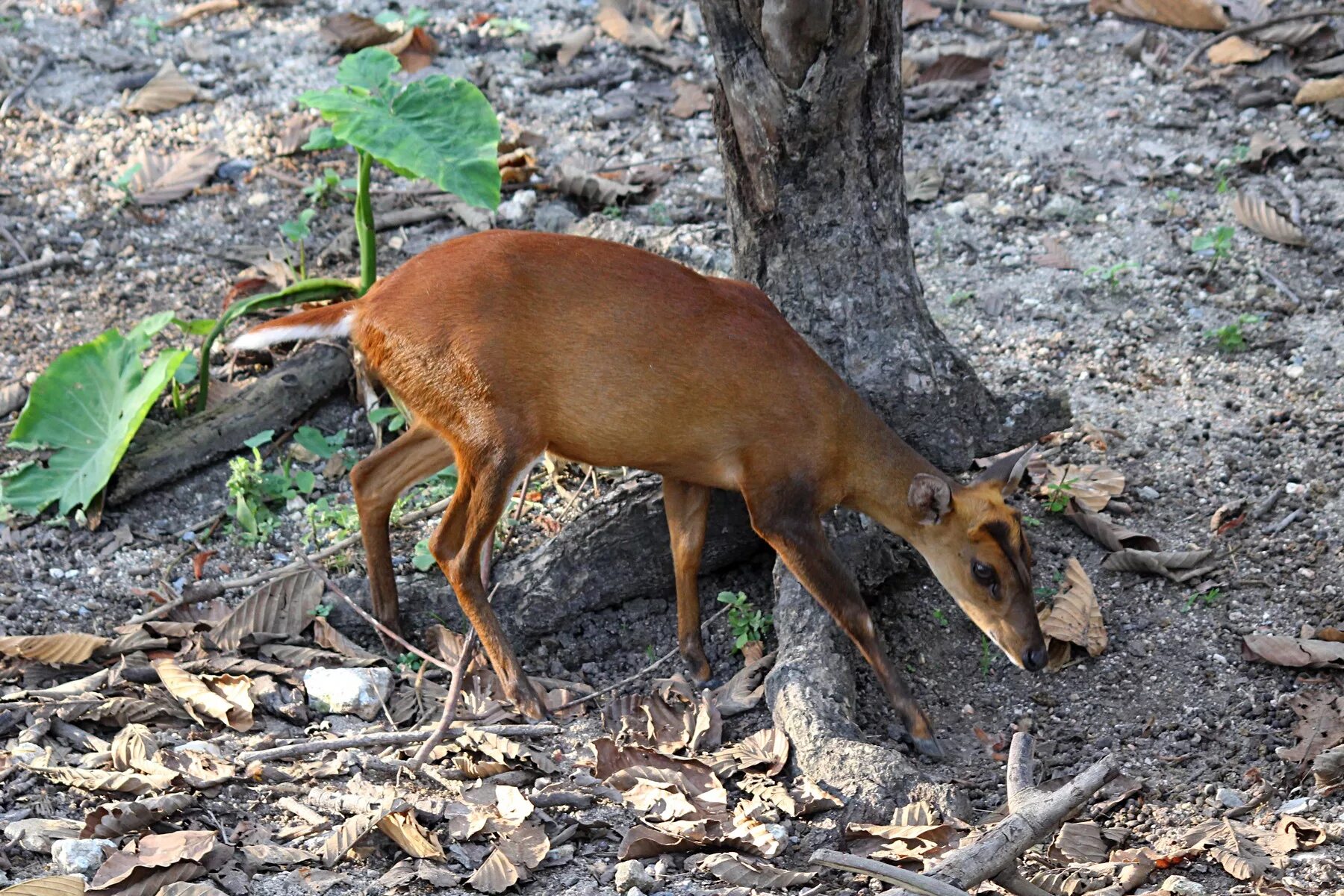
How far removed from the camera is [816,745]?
173 inches

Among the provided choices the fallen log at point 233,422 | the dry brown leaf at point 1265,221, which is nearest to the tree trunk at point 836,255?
the fallen log at point 233,422

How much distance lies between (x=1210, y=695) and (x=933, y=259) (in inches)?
110

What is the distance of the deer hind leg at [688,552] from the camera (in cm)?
516

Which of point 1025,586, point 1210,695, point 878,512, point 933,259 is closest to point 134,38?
Answer: point 933,259

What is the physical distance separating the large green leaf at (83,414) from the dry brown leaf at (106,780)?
1.84 metres

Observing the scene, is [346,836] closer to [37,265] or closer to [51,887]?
[51,887]

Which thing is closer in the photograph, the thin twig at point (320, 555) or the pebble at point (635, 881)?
the pebble at point (635, 881)

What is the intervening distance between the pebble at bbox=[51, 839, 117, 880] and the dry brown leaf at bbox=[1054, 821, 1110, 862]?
8.31ft

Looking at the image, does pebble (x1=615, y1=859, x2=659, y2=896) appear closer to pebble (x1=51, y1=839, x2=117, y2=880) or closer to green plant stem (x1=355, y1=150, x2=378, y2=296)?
pebble (x1=51, y1=839, x2=117, y2=880)

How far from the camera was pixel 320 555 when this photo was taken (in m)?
5.53

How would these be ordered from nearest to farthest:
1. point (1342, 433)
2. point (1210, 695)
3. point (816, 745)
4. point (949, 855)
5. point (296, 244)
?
point (949, 855), point (816, 745), point (1210, 695), point (1342, 433), point (296, 244)

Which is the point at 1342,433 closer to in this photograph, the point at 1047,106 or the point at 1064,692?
the point at 1064,692

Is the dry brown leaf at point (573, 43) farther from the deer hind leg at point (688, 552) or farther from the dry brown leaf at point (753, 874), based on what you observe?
the dry brown leaf at point (753, 874)

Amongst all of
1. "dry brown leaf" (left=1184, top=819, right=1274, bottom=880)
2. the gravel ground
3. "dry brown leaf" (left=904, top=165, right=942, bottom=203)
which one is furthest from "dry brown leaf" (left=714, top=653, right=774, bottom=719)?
"dry brown leaf" (left=904, top=165, right=942, bottom=203)
